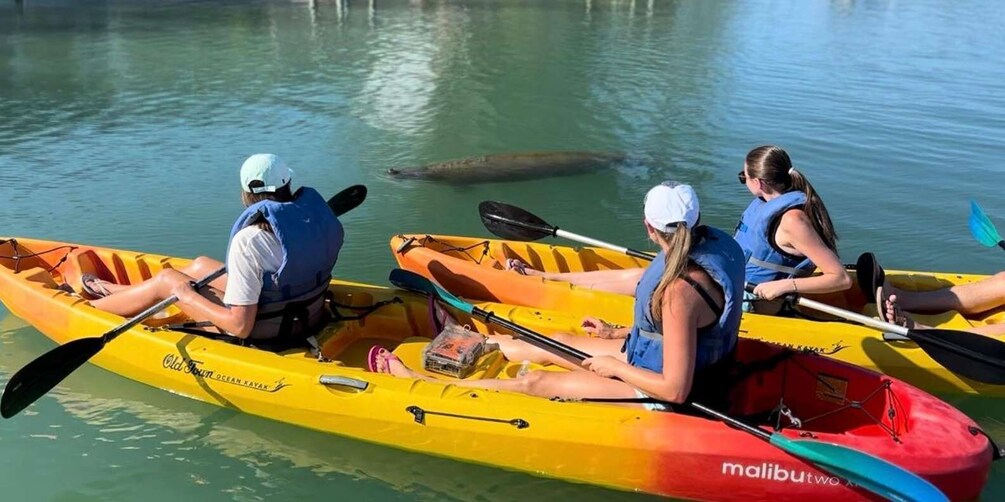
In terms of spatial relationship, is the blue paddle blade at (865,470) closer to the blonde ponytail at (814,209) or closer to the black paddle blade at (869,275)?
the blonde ponytail at (814,209)

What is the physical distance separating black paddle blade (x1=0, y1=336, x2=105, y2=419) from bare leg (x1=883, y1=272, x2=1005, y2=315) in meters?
5.59

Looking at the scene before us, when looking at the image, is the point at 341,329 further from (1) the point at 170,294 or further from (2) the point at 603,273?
(2) the point at 603,273

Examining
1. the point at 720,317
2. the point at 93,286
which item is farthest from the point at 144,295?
the point at 720,317

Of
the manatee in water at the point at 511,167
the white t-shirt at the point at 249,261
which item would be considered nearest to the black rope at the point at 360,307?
the white t-shirt at the point at 249,261

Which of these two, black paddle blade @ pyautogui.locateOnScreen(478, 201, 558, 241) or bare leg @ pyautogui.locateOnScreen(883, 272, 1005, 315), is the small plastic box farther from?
bare leg @ pyautogui.locateOnScreen(883, 272, 1005, 315)

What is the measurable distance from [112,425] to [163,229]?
390 cm

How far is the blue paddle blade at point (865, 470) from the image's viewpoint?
12.4 ft

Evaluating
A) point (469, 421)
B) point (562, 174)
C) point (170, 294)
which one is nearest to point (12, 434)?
point (170, 294)

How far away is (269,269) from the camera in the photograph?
16.2ft

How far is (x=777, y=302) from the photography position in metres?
5.82

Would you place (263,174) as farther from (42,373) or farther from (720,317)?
(720,317)

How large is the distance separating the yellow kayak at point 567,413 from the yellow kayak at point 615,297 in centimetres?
49

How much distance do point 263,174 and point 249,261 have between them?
53cm

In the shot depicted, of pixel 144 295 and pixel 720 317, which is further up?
pixel 720 317
